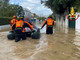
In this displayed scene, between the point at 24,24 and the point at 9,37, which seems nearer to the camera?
the point at 24,24

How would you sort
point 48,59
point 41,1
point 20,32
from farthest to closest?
point 41,1
point 20,32
point 48,59

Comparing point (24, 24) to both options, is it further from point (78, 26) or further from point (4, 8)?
point (4, 8)

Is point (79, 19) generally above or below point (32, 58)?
above

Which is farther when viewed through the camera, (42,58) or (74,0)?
(74,0)

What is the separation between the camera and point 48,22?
8.38 meters

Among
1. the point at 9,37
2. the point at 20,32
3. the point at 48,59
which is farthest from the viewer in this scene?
the point at 9,37

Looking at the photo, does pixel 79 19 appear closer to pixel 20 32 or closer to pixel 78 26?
pixel 78 26

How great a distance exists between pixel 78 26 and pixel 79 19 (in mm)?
987

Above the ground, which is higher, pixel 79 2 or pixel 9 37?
pixel 79 2

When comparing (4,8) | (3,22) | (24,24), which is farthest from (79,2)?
(4,8)

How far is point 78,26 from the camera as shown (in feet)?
44.7

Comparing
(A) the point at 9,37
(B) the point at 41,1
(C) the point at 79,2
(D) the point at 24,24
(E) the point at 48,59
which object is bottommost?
(E) the point at 48,59

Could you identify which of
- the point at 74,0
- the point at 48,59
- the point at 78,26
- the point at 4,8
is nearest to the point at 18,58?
the point at 48,59

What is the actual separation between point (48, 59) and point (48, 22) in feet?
17.0
